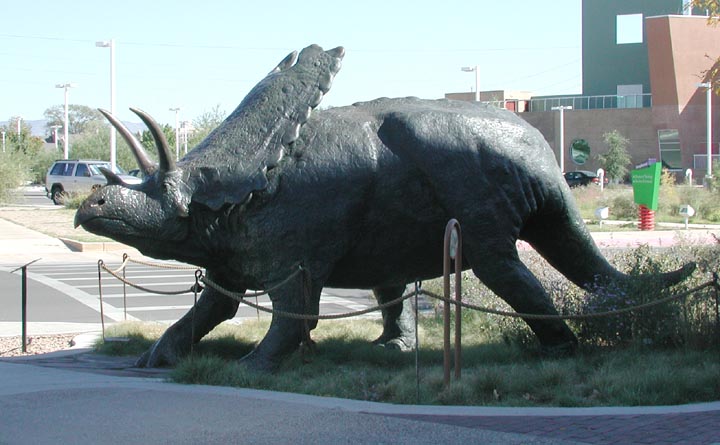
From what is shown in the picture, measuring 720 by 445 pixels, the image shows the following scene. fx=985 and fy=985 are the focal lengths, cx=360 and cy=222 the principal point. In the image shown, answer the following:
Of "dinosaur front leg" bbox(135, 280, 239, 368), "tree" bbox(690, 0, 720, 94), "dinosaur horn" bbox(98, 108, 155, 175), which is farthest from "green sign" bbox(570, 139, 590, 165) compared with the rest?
"dinosaur horn" bbox(98, 108, 155, 175)

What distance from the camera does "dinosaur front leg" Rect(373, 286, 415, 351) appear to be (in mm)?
8891

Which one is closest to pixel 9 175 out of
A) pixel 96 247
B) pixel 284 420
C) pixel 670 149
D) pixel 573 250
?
pixel 96 247

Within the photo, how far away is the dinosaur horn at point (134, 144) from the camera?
7289 millimetres

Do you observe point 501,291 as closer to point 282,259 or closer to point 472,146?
point 472,146

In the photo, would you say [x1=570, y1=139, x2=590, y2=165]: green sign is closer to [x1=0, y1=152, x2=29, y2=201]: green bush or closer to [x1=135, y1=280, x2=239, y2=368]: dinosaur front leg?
[x1=0, y1=152, x2=29, y2=201]: green bush

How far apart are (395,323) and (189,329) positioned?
6.33 ft

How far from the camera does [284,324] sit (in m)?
7.39

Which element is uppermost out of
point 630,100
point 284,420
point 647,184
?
point 630,100

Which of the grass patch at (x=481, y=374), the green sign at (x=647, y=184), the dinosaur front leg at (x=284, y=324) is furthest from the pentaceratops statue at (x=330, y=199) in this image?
the green sign at (x=647, y=184)

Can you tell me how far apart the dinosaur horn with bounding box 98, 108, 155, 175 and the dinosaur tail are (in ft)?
10.1

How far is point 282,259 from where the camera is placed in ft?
24.2

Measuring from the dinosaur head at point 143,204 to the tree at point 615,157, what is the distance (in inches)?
2062

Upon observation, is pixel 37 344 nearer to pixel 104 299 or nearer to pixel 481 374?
pixel 104 299

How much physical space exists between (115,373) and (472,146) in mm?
3324
